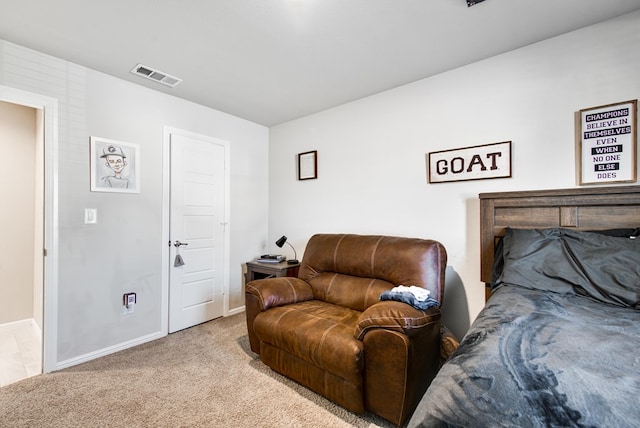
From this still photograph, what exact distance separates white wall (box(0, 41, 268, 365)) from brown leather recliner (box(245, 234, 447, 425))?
1.22 m

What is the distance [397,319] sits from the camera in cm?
160

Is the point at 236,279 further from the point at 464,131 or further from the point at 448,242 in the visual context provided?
the point at 464,131

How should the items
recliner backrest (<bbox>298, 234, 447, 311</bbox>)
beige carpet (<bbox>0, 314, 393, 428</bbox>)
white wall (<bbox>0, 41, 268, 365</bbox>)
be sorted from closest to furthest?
beige carpet (<bbox>0, 314, 393, 428</bbox>) < recliner backrest (<bbox>298, 234, 447, 311</bbox>) < white wall (<bbox>0, 41, 268, 365</bbox>)

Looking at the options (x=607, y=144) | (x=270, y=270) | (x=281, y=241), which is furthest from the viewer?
(x=281, y=241)

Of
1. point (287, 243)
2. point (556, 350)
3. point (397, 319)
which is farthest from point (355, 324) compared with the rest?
point (287, 243)

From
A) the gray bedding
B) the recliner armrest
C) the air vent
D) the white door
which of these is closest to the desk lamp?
the white door

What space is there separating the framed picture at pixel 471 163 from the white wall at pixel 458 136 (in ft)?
0.17

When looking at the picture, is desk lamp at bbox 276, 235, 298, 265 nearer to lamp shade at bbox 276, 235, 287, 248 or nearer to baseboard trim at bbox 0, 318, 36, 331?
lamp shade at bbox 276, 235, 287, 248

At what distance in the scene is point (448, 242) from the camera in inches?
96.9

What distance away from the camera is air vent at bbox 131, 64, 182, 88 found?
8.01 ft

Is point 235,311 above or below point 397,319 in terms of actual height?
below

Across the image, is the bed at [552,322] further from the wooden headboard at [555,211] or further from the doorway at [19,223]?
the doorway at [19,223]

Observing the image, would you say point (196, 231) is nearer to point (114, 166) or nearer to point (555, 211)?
point (114, 166)

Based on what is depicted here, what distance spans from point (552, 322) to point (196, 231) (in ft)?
10.1
